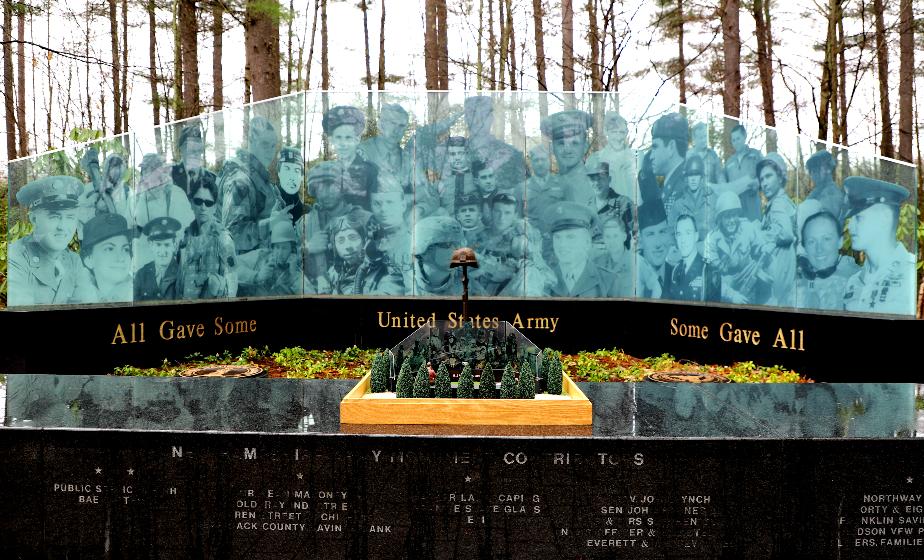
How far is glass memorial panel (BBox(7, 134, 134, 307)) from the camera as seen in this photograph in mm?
9859

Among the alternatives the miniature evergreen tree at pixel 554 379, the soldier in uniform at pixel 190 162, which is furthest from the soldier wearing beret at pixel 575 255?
the miniature evergreen tree at pixel 554 379

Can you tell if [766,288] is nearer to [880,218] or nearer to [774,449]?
[880,218]

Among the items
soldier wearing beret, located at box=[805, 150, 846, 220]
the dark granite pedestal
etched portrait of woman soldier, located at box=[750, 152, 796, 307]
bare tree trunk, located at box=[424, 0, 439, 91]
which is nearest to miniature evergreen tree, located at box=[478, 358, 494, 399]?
the dark granite pedestal

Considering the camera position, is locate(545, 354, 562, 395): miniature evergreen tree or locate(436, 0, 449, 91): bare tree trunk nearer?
locate(545, 354, 562, 395): miniature evergreen tree

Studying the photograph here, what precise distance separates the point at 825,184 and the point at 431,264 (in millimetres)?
6425

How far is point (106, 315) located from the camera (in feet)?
32.7

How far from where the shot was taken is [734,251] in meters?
11.2

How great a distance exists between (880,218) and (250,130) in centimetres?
984

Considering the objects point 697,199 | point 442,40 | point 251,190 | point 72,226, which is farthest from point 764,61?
point 72,226

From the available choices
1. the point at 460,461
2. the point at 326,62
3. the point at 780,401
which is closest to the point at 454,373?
A: the point at 460,461

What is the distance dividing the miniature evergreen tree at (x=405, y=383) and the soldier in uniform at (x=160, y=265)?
724 centimetres

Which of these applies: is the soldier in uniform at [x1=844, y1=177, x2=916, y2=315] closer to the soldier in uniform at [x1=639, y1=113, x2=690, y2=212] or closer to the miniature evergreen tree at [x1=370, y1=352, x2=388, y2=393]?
the soldier in uniform at [x1=639, y1=113, x2=690, y2=212]

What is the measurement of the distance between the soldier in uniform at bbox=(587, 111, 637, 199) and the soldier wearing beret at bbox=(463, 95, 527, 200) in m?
1.31

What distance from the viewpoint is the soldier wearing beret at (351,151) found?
12586mm
